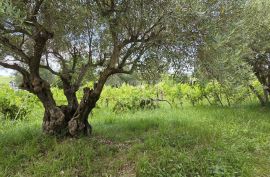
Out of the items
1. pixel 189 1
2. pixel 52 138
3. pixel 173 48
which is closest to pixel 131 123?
pixel 52 138

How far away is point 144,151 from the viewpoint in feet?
20.4

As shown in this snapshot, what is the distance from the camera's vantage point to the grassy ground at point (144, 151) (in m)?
5.69

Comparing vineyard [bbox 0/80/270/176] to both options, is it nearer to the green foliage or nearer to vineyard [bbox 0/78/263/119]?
the green foliage

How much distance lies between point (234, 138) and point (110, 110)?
200 inches

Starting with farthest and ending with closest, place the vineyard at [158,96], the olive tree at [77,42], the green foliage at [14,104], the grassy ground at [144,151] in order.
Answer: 1. the vineyard at [158,96]
2. the green foliage at [14,104]
3. the grassy ground at [144,151]
4. the olive tree at [77,42]

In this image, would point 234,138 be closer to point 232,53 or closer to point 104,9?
point 232,53

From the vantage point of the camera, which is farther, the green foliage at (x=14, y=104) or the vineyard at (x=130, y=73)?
the green foliage at (x=14, y=104)

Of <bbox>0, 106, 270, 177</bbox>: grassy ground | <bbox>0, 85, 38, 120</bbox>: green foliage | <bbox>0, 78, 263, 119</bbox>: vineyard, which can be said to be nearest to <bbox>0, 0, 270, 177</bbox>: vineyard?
<bbox>0, 106, 270, 177</bbox>: grassy ground

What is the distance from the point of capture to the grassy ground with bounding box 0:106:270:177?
5691 mm

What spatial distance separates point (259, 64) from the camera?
9.78m

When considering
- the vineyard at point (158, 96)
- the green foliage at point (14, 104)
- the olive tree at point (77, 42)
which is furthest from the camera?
the vineyard at point (158, 96)

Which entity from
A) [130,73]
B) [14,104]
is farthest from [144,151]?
[14,104]

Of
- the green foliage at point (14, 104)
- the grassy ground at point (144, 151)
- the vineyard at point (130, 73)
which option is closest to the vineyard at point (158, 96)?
the green foliage at point (14, 104)

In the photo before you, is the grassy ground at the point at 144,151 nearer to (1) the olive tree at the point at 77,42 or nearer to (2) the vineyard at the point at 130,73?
Answer: (2) the vineyard at the point at 130,73
